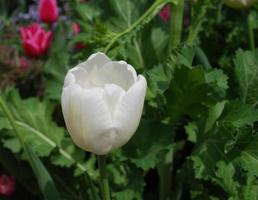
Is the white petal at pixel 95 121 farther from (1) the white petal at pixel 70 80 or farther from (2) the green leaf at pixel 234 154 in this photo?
(2) the green leaf at pixel 234 154

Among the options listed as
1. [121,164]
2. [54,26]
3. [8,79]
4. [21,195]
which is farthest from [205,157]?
[54,26]

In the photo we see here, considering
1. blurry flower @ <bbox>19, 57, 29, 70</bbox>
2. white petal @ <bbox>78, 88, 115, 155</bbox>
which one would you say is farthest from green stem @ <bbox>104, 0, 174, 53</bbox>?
blurry flower @ <bbox>19, 57, 29, 70</bbox>

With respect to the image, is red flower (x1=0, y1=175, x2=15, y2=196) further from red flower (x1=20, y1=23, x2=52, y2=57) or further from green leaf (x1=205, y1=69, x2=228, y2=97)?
green leaf (x1=205, y1=69, x2=228, y2=97)

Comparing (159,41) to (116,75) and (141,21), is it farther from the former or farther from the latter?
(116,75)

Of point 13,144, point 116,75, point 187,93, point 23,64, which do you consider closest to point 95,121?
point 116,75

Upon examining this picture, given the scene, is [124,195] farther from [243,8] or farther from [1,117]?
[243,8]

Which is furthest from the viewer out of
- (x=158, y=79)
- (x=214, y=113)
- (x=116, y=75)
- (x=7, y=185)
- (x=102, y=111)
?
(x=7, y=185)
